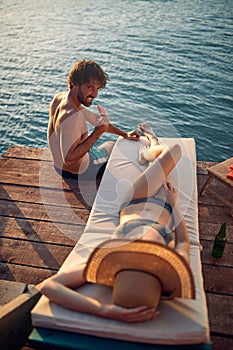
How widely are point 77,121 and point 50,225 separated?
1.20 m

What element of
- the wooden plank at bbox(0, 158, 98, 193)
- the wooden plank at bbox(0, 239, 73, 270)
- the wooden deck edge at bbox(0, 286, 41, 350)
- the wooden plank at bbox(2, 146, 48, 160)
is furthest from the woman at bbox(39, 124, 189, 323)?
the wooden plank at bbox(2, 146, 48, 160)

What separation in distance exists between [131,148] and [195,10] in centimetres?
1280

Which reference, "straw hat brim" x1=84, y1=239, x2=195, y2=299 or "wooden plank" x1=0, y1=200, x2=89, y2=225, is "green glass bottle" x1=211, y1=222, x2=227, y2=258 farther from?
"wooden plank" x1=0, y1=200, x2=89, y2=225

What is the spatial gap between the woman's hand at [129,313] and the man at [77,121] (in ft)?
6.92

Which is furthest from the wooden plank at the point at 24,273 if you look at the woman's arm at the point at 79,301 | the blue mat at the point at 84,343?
the blue mat at the point at 84,343

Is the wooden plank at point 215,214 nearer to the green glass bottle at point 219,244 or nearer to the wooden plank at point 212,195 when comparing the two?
the wooden plank at point 212,195

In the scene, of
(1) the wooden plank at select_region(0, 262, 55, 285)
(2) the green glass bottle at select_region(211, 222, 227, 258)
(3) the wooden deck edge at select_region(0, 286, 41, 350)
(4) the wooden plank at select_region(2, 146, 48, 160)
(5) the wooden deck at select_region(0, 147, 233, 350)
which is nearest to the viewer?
(3) the wooden deck edge at select_region(0, 286, 41, 350)

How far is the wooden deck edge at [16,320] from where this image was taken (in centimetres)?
242

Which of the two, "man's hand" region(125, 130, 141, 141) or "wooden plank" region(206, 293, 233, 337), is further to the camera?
"man's hand" region(125, 130, 141, 141)

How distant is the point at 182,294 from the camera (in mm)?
2234

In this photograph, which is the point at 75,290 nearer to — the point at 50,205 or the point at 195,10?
the point at 50,205

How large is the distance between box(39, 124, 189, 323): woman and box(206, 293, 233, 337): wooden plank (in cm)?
63

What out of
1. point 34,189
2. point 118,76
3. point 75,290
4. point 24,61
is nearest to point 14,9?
point 24,61

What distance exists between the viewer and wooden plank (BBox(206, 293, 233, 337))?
2.69 meters
